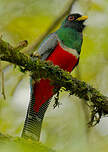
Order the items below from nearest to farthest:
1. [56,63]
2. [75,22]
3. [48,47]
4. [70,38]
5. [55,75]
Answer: [55,75] < [56,63] < [48,47] < [70,38] < [75,22]

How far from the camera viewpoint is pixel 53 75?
2.66 metres

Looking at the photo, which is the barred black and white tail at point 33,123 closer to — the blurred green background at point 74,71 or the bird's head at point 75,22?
the blurred green background at point 74,71

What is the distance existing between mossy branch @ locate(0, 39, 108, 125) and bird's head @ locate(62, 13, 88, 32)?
2106 mm

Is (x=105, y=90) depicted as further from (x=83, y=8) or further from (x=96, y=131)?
(x=83, y=8)

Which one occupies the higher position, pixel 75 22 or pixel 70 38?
pixel 75 22

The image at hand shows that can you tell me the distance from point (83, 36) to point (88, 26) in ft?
0.60

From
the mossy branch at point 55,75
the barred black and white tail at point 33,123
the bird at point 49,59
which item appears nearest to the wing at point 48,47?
the bird at point 49,59

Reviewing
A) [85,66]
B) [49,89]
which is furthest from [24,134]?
[85,66]

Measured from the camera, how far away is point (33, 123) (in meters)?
3.60

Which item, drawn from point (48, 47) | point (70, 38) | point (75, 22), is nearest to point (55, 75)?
point (48, 47)

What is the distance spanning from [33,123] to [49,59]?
3.26ft

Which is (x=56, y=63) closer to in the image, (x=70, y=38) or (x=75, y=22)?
(x=70, y=38)

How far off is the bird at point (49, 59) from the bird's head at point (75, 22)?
34cm

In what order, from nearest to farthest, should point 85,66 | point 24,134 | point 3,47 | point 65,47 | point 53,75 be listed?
point 3,47, point 53,75, point 24,134, point 65,47, point 85,66
